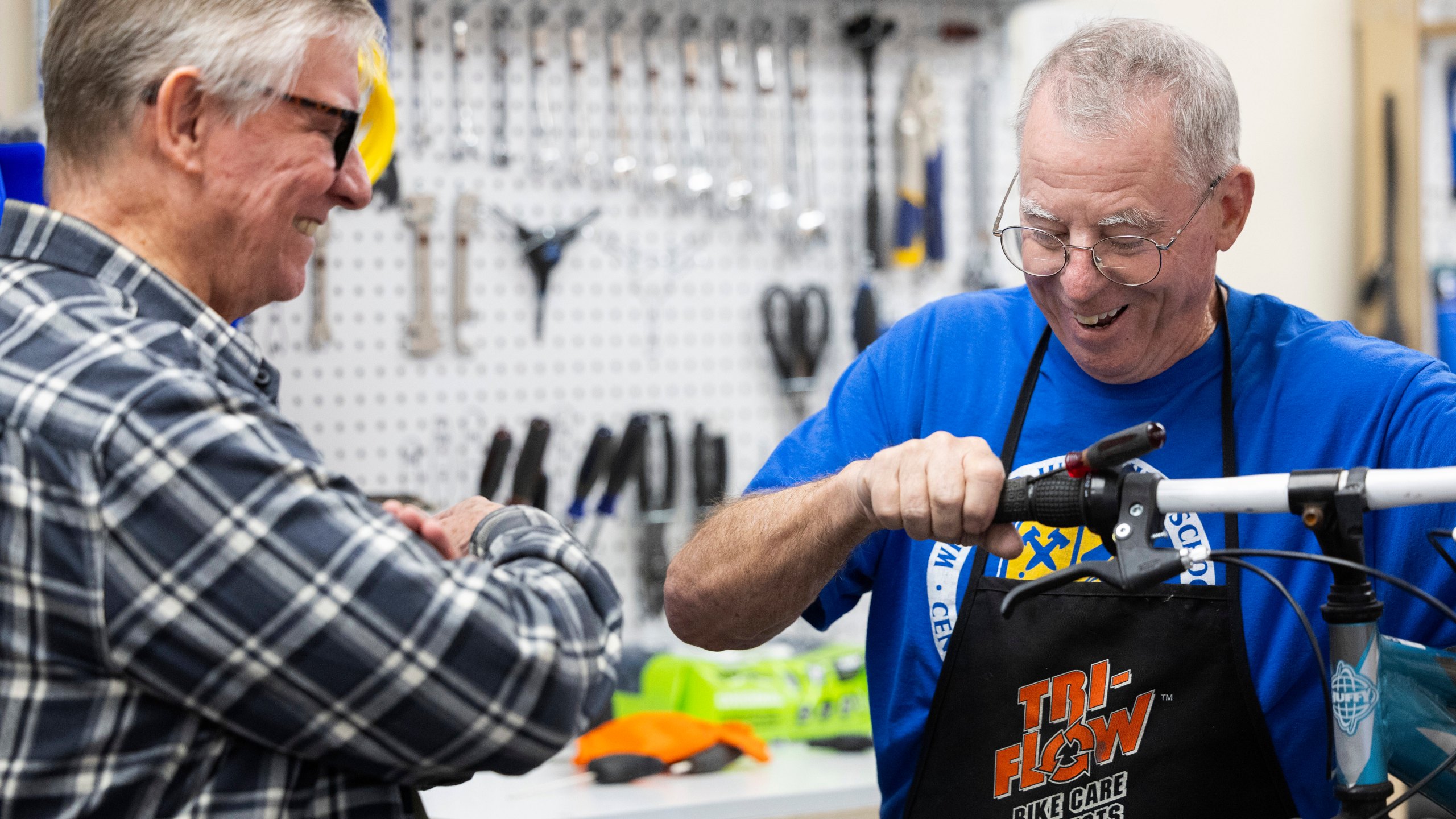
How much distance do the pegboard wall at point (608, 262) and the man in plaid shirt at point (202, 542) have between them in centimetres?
171

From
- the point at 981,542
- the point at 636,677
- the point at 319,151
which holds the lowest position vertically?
the point at 636,677

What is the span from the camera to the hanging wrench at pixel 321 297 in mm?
A: 2602

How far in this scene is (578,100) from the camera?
9.30 ft

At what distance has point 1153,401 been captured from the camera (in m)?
1.41

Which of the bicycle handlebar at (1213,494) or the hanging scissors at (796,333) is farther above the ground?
the bicycle handlebar at (1213,494)

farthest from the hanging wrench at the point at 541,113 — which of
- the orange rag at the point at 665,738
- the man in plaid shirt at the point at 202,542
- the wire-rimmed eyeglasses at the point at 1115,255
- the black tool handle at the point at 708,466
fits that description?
the man in plaid shirt at the point at 202,542

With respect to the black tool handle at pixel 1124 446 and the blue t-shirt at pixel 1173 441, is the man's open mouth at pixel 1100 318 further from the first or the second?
the black tool handle at pixel 1124 446

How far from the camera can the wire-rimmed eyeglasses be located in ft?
4.32

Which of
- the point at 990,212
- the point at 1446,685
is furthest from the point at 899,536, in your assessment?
the point at 990,212

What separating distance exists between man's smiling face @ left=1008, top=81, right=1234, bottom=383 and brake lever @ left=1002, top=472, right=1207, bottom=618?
1.26 ft

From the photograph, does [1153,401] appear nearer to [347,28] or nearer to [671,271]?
[347,28]

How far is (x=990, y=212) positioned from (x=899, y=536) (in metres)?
1.87

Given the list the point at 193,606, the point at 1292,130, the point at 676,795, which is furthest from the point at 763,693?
the point at 1292,130

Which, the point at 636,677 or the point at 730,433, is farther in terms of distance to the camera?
the point at 730,433
